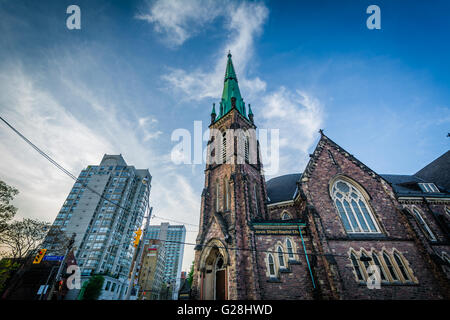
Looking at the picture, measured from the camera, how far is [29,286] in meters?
30.7

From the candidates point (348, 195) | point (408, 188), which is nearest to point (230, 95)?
point (348, 195)

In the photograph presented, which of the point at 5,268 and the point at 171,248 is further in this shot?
the point at 171,248

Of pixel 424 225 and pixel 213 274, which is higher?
pixel 424 225

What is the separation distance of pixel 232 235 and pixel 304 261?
5.23 m

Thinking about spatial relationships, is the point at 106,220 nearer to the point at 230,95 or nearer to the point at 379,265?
the point at 230,95

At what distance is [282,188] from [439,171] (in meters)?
17.9

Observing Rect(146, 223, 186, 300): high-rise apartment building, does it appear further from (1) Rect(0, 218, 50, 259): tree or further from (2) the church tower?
(2) the church tower

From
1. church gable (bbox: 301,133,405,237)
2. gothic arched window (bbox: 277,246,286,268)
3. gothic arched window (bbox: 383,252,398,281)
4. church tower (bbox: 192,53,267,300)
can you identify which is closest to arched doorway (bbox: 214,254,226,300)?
church tower (bbox: 192,53,267,300)

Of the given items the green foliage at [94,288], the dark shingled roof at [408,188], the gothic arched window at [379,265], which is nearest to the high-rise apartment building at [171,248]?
the green foliage at [94,288]

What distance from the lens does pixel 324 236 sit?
13766mm

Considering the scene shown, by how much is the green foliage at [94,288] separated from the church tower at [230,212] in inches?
1592

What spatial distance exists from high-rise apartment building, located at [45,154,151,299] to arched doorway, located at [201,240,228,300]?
3799cm
